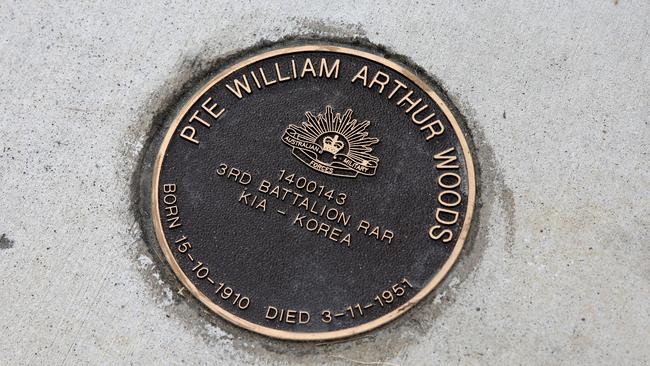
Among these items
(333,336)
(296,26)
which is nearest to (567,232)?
(333,336)

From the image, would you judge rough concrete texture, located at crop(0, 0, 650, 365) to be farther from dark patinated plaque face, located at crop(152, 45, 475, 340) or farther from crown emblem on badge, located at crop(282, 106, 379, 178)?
crown emblem on badge, located at crop(282, 106, 379, 178)

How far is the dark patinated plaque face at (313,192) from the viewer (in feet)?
10.1

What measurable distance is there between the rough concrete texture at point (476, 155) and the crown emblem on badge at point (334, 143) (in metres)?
0.57

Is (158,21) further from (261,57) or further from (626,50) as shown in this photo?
(626,50)

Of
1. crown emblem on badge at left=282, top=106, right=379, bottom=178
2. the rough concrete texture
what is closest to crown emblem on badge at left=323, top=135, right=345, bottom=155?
crown emblem on badge at left=282, top=106, right=379, bottom=178

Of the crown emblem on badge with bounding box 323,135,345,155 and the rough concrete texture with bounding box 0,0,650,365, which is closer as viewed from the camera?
the rough concrete texture with bounding box 0,0,650,365

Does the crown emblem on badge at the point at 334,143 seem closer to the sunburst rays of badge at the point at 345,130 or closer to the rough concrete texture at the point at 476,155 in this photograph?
the sunburst rays of badge at the point at 345,130

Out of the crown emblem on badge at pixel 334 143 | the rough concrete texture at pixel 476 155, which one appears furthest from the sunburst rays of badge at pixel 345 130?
the rough concrete texture at pixel 476 155

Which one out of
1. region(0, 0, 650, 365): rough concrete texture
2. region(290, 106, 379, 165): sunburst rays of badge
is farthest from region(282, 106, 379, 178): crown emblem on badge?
region(0, 0, 650, 365): rough concrete texture

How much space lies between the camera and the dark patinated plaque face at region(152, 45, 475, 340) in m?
3.08

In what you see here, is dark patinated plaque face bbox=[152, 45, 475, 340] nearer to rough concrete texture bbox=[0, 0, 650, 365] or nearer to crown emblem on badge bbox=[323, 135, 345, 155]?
crown emblem on badge bbox=[323, 135, 345, 155]

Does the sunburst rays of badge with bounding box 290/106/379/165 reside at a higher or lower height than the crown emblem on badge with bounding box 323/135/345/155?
higher

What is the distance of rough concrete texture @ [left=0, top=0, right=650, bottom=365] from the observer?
3.05 metres

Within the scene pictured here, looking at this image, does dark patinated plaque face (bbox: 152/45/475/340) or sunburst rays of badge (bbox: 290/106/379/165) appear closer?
dark patinated plaque face (bbox: 152/45/475/340)
